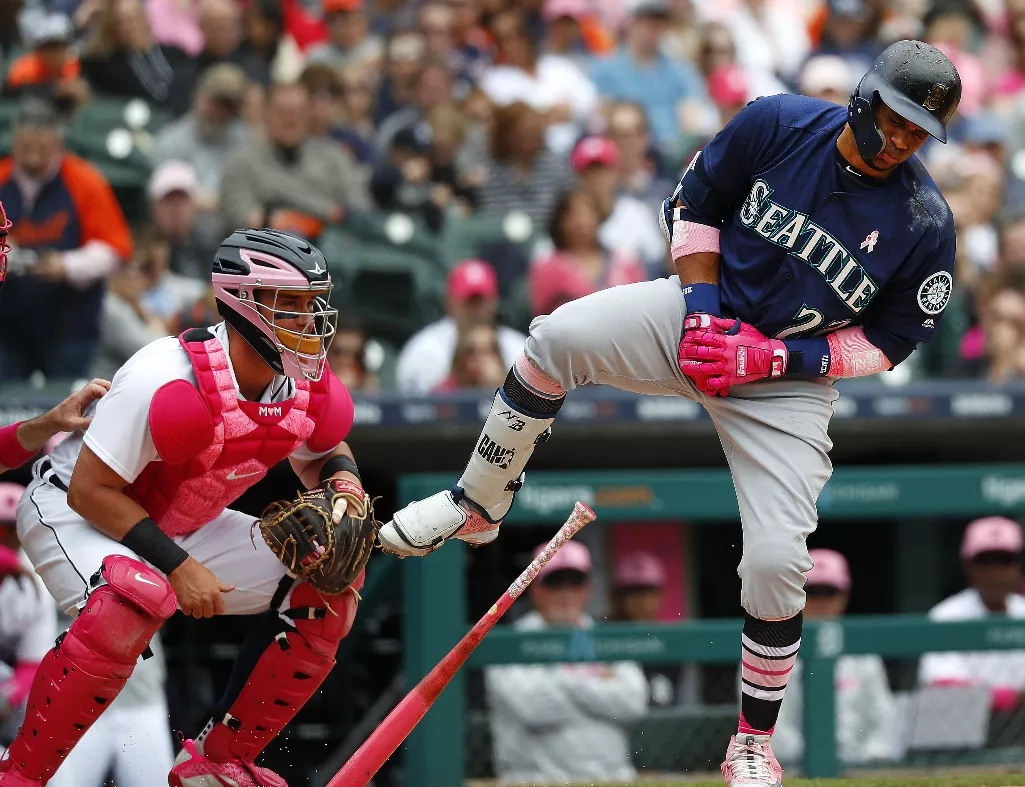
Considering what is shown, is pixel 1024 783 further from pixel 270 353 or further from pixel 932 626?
pixel 270 353

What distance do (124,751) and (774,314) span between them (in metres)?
3.32

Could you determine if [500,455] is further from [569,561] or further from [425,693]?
[569,561]

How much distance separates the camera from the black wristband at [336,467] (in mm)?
5156

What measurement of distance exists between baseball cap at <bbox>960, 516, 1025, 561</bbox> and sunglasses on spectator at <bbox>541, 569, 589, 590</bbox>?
1.79m

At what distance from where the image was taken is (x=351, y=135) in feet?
32.3

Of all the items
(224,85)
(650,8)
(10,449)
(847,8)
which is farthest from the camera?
(847,8)

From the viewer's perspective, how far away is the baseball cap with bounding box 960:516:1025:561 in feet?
24.6

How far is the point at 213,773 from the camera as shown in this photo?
5.06 m

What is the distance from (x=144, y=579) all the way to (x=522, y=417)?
1.16 metres

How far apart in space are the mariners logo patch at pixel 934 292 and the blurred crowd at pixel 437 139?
328 cm

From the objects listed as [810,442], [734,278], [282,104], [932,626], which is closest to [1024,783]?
[932,626]

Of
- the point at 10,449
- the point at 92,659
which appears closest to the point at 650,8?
the point at 10,449

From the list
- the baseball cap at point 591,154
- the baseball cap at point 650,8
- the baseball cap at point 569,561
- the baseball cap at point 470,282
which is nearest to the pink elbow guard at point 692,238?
the baseball cap at point 569,561

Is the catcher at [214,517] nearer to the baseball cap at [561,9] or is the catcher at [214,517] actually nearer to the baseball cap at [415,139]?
the baseball cap at [415,139]
